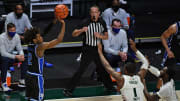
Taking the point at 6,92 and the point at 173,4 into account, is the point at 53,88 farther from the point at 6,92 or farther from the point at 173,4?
the point at 173,4

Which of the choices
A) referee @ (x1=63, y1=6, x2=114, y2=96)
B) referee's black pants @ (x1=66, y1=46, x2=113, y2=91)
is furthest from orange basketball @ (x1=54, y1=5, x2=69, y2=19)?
referee's black pants @ (x1=66, y1=46, x2=113, y2=91)

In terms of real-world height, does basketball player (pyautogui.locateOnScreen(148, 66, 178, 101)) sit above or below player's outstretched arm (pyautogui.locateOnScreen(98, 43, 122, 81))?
below

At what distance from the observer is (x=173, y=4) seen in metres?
19.8

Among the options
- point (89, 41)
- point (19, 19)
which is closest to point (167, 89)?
point (89, 41)

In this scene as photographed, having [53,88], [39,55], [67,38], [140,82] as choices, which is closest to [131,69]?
[140,82]

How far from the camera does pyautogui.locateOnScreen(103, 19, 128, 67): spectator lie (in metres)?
Answer: 10.1

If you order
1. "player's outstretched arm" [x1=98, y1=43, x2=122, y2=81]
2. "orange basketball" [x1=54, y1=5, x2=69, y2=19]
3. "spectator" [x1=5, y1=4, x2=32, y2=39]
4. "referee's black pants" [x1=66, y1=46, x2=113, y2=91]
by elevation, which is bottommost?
"referee's black pants" [x1=66, y1=46, x2=113, y2=91]

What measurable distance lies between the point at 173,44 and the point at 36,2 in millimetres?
5928

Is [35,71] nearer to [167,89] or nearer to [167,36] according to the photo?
[167,89]

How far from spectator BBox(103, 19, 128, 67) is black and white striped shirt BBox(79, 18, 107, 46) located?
338mm

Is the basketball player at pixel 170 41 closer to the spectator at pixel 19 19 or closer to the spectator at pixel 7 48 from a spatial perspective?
the spectator at pixel 7 48

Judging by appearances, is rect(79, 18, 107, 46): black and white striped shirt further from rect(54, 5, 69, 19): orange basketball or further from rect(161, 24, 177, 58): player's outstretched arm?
rect(161, 24, 177, 58): player's outstretched arm

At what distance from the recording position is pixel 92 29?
388 inches

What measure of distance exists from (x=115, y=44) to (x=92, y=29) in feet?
2.27
